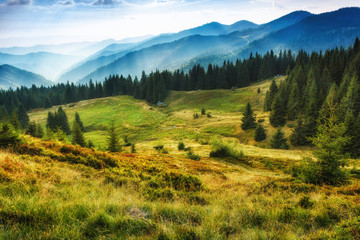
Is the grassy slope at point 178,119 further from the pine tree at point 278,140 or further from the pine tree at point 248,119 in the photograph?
the pine tree at point 278,140

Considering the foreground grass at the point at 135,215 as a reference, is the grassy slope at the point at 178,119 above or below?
below

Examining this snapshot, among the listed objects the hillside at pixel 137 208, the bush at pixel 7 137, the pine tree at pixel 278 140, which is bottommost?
the pine tree at pixel 278 140

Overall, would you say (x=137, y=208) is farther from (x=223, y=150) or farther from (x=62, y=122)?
(x=62, y=122)

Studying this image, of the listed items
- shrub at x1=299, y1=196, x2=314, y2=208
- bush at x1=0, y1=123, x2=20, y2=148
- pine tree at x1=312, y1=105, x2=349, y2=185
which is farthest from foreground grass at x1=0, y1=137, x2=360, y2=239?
pine tree at x1=312, y1=105, x2=349, y2=185

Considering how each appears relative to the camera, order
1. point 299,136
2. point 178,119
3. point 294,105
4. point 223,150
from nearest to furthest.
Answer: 1. point 223,150
2. point 299,136
3. point 294,105
4. point 178,119

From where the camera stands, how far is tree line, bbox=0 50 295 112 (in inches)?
4739

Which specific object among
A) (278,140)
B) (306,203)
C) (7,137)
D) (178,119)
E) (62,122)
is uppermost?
(7,137)

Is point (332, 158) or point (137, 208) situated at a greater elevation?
point (137, 208)

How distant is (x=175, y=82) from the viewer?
447 feet

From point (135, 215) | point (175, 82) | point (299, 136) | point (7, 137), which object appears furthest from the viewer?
point (175, 82)

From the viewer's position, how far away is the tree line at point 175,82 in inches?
4739

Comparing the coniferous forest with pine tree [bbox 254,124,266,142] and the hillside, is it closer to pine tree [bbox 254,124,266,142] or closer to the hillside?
pine tree [bbox 254,124,266,142]

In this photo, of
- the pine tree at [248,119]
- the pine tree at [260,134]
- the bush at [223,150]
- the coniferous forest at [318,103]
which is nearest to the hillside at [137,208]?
the bush at [223,150]

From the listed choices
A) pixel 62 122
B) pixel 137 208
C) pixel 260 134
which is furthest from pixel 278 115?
pixel 62 122
